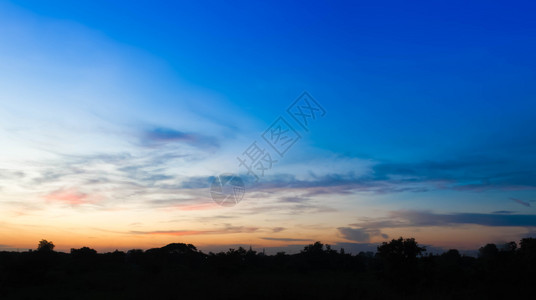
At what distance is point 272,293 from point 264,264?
163 ft

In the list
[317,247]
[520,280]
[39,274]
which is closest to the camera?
[520,280]

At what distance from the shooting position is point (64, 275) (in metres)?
40.7

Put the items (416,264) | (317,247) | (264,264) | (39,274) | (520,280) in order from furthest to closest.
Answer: (317,247) → (264,264) → (39,274) → (416,264) → (520,280)

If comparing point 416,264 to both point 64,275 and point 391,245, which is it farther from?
point 64,275

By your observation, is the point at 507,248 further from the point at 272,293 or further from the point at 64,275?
the point at 64,275

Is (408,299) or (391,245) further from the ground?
(391,245)

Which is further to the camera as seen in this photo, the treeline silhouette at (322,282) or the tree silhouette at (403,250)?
the tree silhouette at (403,250)

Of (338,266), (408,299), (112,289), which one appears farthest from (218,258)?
(338,266)

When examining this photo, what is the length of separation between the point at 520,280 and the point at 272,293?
46.7 feet

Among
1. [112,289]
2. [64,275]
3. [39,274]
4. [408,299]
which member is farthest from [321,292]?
[64,275]

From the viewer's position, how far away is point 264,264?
66375mm

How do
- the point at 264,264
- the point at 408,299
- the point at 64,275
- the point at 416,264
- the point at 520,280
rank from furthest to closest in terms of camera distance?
the point at 264,264, the point at 64,275, the point at 416,264, the point at 520,280, the point at 408,299

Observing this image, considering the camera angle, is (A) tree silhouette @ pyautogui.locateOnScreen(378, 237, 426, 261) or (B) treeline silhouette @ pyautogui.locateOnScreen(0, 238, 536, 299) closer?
(B) treeline silhouette @ pyautogui.locateOnScreen(0, 238, 536, 299)

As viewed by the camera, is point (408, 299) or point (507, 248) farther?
point (507, 248)
